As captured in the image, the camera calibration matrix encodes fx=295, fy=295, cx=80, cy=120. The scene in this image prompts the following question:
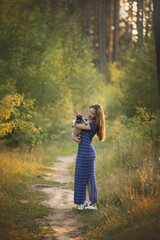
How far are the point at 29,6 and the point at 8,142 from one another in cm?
615

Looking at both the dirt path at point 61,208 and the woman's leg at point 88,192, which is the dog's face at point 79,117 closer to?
the woman's leg at point 88,192

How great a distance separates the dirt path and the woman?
44 centimetres

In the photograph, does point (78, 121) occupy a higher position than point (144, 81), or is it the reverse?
point (144, 81)

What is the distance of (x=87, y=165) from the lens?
6215 millimetres

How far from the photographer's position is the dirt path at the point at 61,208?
16.6 feet

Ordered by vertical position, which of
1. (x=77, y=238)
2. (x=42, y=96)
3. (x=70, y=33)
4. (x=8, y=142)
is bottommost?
(x=77, y=238)

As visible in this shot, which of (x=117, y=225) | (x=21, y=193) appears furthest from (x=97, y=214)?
(x=21, y=193)

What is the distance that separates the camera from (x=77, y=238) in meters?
4.83

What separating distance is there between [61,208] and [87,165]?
1265 millimetres

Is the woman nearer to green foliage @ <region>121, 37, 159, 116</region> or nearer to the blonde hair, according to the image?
the blonde hair

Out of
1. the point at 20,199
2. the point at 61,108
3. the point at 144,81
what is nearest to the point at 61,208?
the point at 20,199

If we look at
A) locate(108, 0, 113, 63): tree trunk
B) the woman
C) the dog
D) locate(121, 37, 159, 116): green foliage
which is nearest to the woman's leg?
the woman

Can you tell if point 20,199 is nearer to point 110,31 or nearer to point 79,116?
point 79,116

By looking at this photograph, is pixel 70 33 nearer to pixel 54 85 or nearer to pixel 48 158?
pixel 54 85
